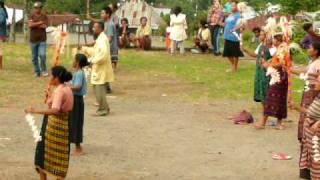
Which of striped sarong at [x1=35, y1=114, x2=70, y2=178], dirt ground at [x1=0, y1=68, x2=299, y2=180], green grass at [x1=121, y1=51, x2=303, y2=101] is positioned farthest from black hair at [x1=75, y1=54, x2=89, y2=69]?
green grass at [x1=121, y1=51, x2=303, y2=101]

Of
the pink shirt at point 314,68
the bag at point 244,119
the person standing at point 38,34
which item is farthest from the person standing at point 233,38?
the pink shirt at point 314,68

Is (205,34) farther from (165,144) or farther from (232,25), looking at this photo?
(165,144)

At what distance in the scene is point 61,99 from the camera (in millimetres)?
7004

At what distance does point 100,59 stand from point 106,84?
195 centimetres

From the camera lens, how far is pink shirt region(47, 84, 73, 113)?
698 centimetres

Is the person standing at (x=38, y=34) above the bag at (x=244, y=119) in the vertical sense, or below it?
above

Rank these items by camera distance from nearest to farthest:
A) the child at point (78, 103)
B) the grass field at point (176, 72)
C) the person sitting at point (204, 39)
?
the child at point (78, 103)
the grass field at point (176, 72)
the person sitting at point (204, 39)

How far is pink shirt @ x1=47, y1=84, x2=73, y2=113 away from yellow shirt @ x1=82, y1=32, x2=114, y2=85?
12.1 feet

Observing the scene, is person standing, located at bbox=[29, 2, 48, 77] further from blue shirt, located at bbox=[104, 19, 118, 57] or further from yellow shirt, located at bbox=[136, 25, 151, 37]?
yellow shirt, located at bbox=[136, 25, 151, 37]

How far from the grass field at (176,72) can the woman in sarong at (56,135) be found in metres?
5.39

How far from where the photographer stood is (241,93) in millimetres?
14234

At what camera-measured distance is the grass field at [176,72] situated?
46.3 ft

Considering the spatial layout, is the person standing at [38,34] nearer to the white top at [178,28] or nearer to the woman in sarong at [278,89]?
the woman in sarong at [278,89]

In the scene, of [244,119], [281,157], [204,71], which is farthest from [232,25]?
[281,157]
